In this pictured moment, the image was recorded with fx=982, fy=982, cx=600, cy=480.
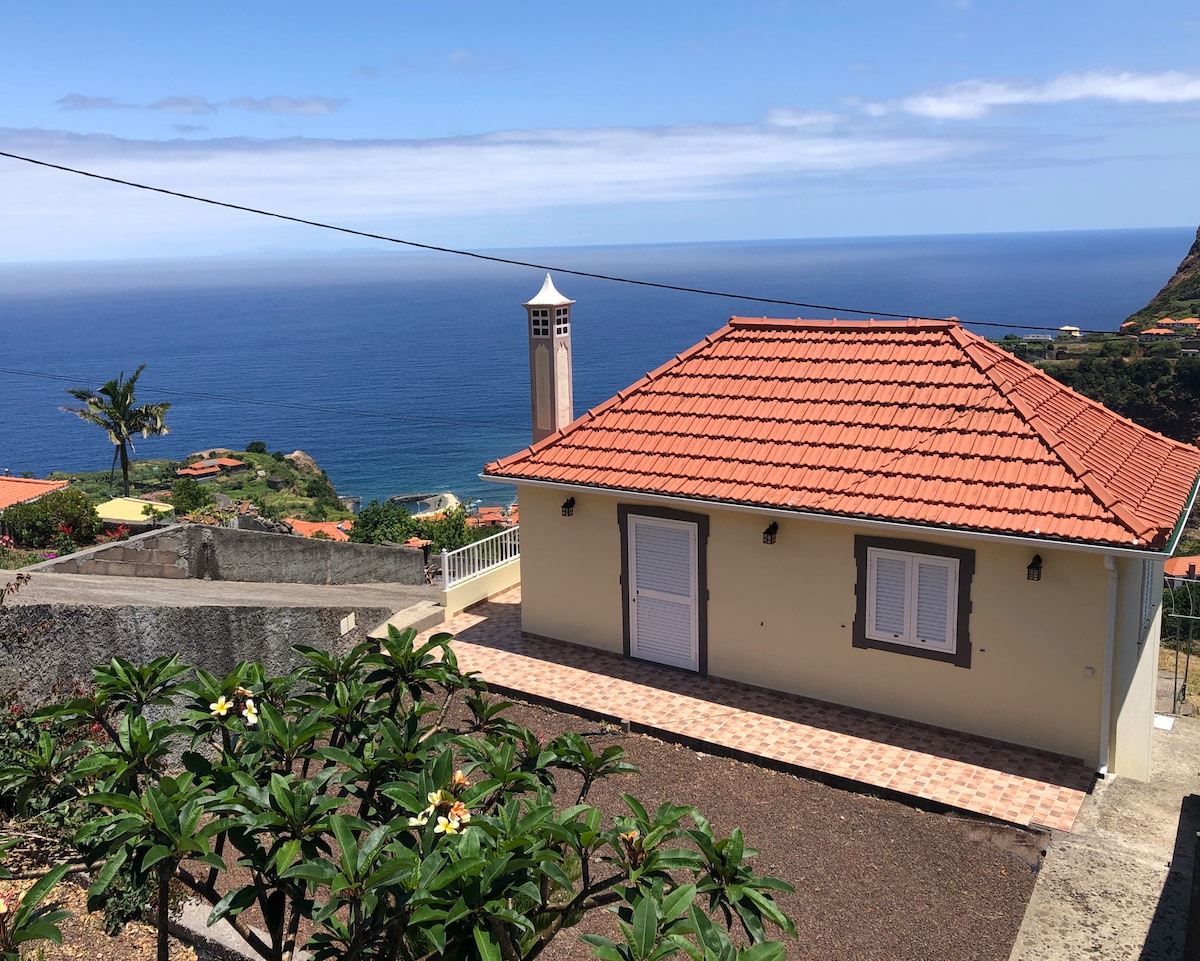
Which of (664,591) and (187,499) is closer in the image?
(664,591)

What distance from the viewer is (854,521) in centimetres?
1011

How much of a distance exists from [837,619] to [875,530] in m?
1.15

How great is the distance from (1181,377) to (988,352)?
165 feet

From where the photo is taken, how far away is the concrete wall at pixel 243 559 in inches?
543

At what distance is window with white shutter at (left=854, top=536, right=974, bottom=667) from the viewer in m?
9.94

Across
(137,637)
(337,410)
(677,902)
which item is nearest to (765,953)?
(677,902)

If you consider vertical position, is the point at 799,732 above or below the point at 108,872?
below

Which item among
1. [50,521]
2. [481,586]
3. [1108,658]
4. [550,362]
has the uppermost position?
[550,362]

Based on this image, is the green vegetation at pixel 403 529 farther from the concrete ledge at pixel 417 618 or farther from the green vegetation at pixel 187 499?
the concrete ledge at pixel 417 618

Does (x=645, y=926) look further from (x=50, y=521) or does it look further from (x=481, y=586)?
(x=50, y=521)

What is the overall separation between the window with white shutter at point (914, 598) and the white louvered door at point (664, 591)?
6.86ft

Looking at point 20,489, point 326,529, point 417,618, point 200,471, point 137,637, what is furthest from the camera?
point 200,471

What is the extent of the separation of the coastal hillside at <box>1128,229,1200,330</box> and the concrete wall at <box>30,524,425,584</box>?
2892 inches

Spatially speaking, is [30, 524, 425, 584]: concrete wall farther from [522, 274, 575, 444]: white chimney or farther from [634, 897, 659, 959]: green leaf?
[634, 897, 659, 959]: green leaf
